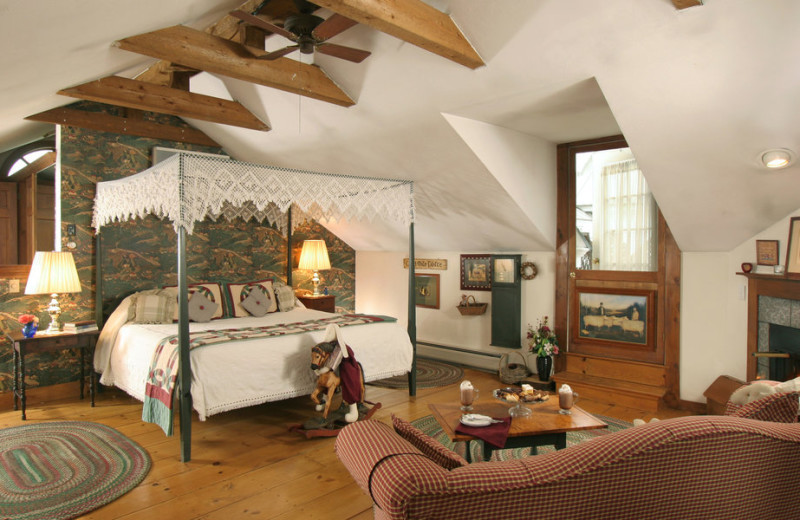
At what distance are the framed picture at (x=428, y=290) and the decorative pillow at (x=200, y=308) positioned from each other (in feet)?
8.57

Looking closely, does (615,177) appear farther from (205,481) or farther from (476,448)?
(205,481)

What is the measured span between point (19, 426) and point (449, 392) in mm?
3505

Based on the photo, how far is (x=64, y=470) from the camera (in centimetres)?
307

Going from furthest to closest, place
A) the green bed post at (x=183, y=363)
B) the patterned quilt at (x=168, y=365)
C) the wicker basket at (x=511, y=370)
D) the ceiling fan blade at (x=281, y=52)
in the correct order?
the wicker basket at (x=511, y=370), the patterned quilt at (x=168, y=365), the green bed post at (x=183, y=363), the ceiling fan blade at (x=281, y=52)

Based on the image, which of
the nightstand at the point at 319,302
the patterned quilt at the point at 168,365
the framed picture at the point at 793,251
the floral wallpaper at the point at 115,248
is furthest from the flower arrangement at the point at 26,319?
the framed picture at the point at 793,251

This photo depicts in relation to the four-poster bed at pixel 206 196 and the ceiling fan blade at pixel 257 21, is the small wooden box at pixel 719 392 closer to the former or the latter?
the four-poster bed at pixel 206 196

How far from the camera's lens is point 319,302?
6402 millimetres

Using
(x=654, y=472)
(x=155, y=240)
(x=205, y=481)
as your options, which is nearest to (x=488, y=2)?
(x=654, y=472)

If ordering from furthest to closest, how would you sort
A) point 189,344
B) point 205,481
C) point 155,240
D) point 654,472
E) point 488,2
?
1. point 155,240
2. point 189,344
3. point 205,481
4. point 488,2
5. point 654,472

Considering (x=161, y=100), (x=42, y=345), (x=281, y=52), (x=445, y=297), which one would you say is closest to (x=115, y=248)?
(x=42, y=345)

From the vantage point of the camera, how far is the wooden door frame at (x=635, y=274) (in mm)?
4320

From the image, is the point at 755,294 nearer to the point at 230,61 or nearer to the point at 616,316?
the point at 616,316

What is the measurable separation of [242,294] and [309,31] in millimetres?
3280

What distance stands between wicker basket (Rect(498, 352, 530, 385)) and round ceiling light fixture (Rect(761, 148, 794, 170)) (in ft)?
9.30
